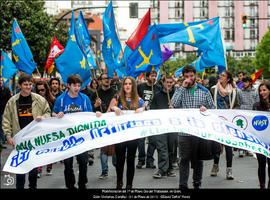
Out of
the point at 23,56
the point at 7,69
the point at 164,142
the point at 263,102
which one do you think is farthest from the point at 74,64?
the point at 7,69

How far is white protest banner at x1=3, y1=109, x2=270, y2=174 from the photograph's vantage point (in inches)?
250

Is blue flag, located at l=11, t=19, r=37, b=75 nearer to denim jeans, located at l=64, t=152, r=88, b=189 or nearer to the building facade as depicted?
denim jeans, located at l=64, t=152, r=88, b=189

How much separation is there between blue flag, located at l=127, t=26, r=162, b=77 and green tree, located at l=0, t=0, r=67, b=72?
1711 centimetres

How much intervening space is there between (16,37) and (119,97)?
4.16m

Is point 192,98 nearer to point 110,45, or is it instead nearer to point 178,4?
point 110,45

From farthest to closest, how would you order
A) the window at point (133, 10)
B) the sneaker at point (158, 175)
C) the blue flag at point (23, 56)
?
the window at point (133, 10), the blue flag at point (23, 56), the sneaker at point (158, 175)

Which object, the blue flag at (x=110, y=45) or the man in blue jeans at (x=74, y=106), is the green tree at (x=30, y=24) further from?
the man in blue jeans at (x=74, y=106)

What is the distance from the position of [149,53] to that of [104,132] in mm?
2373

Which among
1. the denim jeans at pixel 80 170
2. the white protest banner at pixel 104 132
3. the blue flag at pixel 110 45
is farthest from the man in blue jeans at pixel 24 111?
the blue flag at pixel 110 45

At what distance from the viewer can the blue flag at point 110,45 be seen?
927 centimetres

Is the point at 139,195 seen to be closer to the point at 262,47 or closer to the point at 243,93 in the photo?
the point at 243,93

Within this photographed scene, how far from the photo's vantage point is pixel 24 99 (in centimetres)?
703

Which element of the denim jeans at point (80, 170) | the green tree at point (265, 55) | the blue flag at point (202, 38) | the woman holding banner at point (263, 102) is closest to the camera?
the denim jeans at point (80, 170)

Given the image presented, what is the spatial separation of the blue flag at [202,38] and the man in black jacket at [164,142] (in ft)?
3.22
